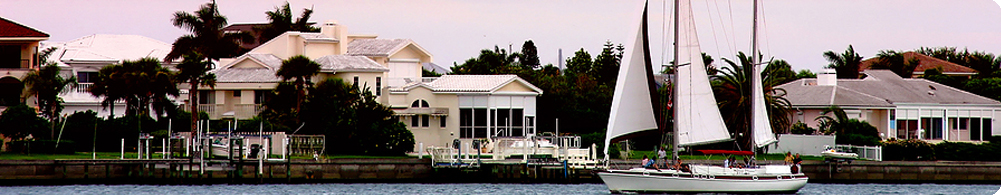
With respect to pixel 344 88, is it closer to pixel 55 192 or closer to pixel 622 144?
pixel 622 144

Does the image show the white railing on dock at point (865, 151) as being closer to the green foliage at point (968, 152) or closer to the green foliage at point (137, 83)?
the green foliage at point (968, 152)

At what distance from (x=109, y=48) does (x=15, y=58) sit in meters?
24.8

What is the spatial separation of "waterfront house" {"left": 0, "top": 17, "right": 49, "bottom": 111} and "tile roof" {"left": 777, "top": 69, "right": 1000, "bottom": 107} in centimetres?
3380

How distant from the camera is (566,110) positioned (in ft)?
239

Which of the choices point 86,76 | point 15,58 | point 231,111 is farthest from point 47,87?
point 86,76

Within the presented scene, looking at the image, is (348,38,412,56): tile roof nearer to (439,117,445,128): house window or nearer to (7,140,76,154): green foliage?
(439,117,445,128): house window

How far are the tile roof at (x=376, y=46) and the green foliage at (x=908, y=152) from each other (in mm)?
25417

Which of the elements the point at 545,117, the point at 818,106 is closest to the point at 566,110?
the point at 545,117

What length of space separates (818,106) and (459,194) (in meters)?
26.9

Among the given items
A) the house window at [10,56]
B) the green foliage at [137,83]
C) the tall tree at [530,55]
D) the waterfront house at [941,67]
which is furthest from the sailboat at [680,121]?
the tall tree at [530,55]

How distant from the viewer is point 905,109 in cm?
6938

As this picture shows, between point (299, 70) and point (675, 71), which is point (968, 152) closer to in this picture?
point (675, 71)

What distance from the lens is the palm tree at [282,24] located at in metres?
98.9

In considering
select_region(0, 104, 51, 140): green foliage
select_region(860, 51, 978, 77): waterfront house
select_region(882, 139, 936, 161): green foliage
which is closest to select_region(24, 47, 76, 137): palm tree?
select_region(0, 104, 51, 140): green foliage
